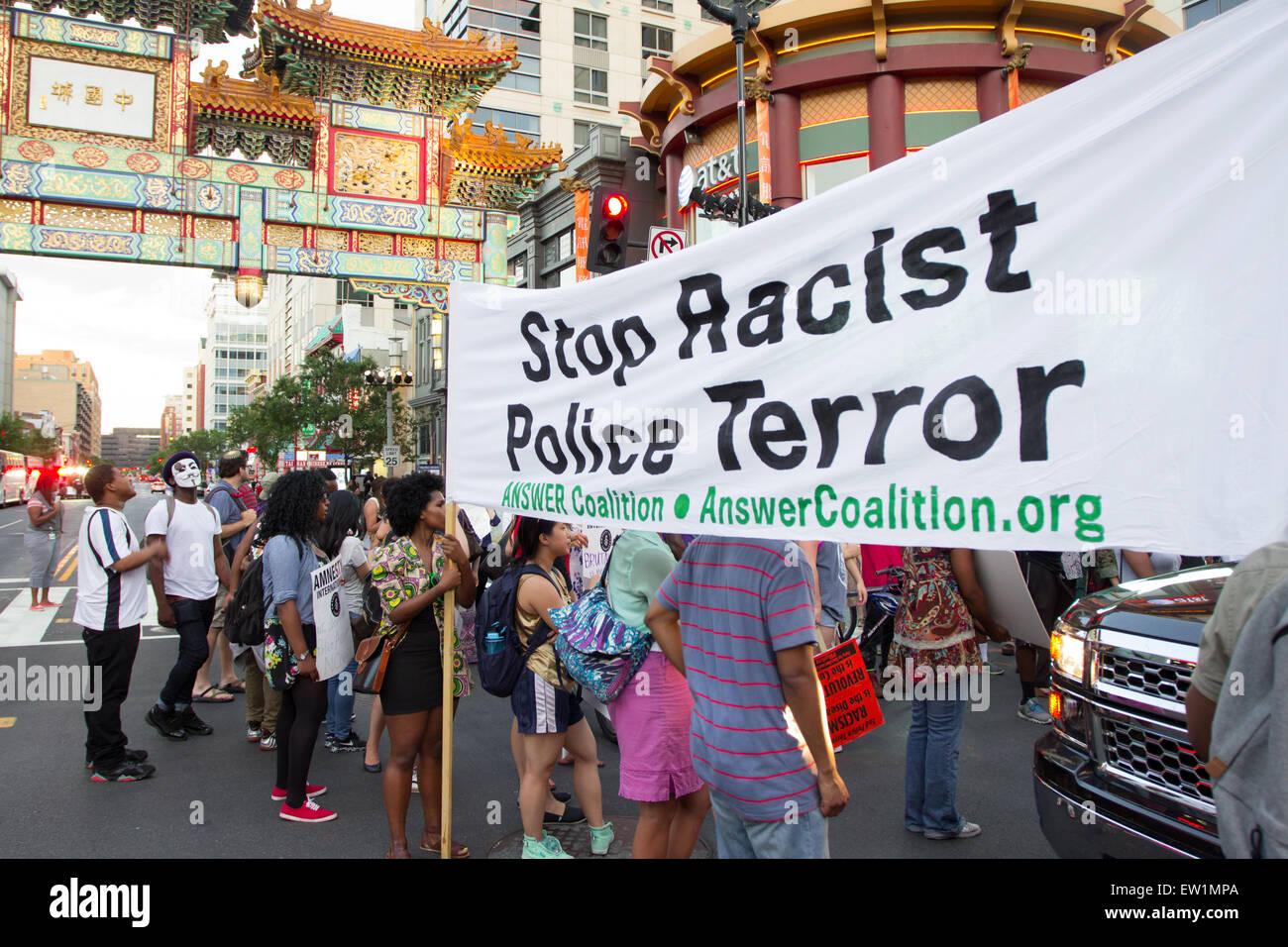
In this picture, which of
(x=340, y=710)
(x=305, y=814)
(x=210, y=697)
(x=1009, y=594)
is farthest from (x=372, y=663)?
(x=210, y=697)

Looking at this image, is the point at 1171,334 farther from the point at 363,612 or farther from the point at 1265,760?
the point at 363,612

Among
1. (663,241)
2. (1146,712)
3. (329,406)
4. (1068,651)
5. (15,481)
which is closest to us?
(1146,712)

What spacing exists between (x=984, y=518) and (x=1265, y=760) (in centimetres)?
78

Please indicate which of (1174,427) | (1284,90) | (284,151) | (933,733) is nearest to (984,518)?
(1174,427)

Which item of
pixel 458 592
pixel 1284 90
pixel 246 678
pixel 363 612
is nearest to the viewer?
pixel 1284 90

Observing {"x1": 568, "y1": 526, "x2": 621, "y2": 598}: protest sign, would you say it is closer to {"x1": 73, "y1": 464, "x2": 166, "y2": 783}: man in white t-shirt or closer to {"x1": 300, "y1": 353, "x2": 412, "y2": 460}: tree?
{"x1": 73, "y1": 464, "x2": 166, "y2": 783}: man in white t-shirt

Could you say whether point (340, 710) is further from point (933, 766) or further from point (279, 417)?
point (279, 417)

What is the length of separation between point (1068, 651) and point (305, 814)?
13.6 feet

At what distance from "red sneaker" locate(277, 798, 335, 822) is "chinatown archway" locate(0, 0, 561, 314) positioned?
11007 millimetres

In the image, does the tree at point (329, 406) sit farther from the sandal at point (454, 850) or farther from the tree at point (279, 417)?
the sandal at point (454, 850)

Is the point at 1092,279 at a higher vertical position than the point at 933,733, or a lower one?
higher

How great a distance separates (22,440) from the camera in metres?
78.4

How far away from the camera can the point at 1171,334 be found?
72.0 inches
